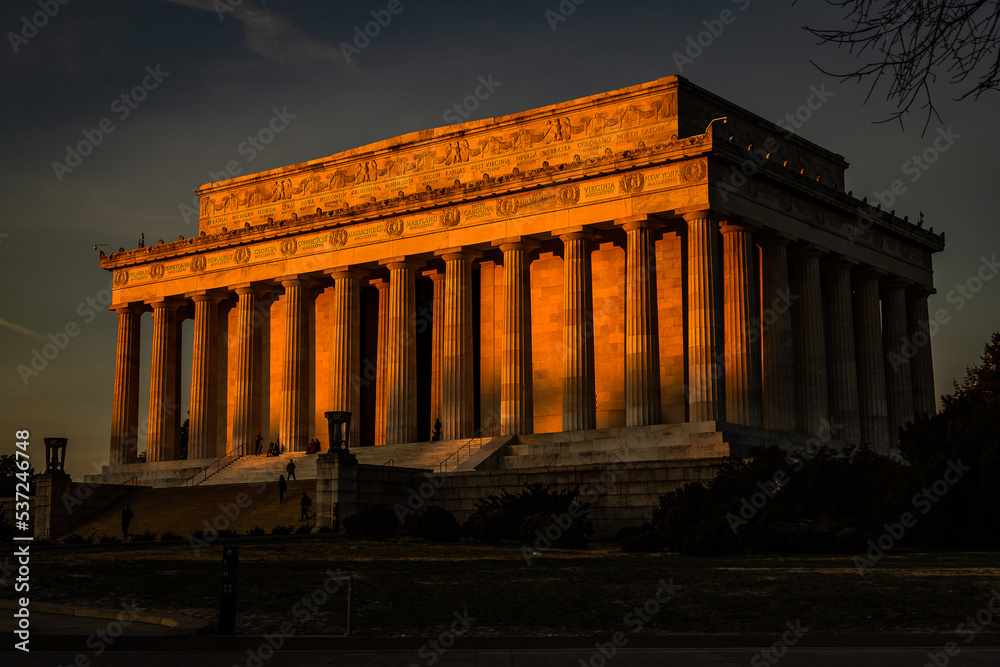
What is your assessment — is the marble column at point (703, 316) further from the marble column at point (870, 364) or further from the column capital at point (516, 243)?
the marble column at point (870, 364)

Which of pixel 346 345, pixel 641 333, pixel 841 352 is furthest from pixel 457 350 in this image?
pixel 841 352

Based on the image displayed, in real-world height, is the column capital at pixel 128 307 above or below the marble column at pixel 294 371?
above

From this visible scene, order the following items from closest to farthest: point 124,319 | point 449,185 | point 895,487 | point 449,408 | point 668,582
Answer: point 668,582, point 895,487, point 449,408, point 449,185, point 124,319

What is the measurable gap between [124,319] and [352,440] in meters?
18.3

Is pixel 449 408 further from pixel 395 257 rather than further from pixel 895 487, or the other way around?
pixel 895 487

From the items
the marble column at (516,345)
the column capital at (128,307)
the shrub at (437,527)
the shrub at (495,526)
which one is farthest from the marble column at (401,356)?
the shrub at (495,526)

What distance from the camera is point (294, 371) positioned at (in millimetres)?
68938

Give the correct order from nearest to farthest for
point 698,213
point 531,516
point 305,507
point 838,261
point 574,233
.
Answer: point 531,516, point 305,507, point 698,213, point 574,233, point 838,261

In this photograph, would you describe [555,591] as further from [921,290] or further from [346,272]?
[921,290]

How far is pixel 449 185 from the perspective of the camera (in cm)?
6650

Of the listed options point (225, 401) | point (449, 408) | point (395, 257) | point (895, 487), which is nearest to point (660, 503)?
point (895, 487)

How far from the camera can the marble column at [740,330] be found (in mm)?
56219

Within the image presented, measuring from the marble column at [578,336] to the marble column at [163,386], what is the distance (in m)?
27.5

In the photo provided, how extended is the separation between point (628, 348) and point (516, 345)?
20.6ft
